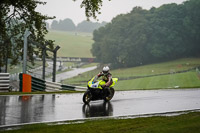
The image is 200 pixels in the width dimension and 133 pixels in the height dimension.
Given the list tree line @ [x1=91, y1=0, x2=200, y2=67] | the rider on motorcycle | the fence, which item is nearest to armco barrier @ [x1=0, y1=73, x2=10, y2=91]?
the fence

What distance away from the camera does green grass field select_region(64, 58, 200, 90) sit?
69.1 metres

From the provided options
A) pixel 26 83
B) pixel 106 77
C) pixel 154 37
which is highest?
pixel 154 37

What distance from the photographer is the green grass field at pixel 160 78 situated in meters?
69.1

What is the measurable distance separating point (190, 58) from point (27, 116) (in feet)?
326

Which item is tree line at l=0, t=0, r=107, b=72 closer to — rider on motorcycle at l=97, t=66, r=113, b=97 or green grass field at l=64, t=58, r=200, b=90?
rider on motorcycle at l=97, t=66, r=113, b=97

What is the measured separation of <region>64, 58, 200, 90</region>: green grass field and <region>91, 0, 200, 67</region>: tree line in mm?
3744

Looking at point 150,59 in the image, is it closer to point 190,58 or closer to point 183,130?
point 190,58

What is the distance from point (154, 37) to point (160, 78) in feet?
97.6

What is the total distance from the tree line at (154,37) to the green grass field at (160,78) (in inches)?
147

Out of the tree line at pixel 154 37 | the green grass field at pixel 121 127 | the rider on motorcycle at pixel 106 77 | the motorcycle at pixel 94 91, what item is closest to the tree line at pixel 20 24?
the rider on motorcycle at pixel 106 77

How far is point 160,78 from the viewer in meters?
80.3

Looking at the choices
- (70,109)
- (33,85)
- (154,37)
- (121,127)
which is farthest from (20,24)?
(154,37)

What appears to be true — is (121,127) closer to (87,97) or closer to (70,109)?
(70,109)

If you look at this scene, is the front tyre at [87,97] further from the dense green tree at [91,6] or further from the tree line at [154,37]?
the tree line at [154,37]
